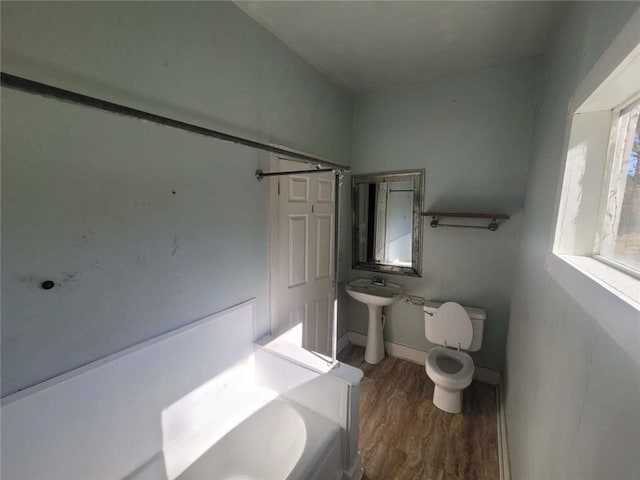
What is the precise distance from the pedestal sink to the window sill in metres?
1.60

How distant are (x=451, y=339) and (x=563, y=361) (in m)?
1.44

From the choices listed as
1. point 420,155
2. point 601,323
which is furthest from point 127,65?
point 420,155

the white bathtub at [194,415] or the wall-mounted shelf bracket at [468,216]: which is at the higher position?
the wall-mounted shelf bracket at [468,216]

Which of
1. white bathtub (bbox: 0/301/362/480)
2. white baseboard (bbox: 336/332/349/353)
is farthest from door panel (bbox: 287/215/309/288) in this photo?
white baseboard (bbox: 336/332/349/353)

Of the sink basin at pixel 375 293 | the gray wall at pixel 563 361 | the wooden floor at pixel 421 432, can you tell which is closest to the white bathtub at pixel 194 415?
the wooden floor at pixel 421 432

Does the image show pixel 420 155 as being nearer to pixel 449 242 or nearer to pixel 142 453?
pixel 449 242

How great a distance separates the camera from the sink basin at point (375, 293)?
7.65 ft

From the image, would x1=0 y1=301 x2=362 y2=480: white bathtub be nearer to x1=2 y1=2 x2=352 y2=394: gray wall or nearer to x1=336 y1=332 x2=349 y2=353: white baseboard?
x1=2 y1=2 x2=352 y2=394: gray wall

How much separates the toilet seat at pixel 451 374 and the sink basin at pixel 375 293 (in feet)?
1.80

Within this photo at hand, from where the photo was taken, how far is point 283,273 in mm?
1891

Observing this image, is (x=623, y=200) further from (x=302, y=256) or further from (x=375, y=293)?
(x=375, y=293)

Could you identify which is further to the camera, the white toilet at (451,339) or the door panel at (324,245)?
the door panel at (324,245)

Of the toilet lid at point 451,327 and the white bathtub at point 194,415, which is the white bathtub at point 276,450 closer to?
the white bathtub at point 194,415

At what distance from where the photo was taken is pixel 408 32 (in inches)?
63.4
